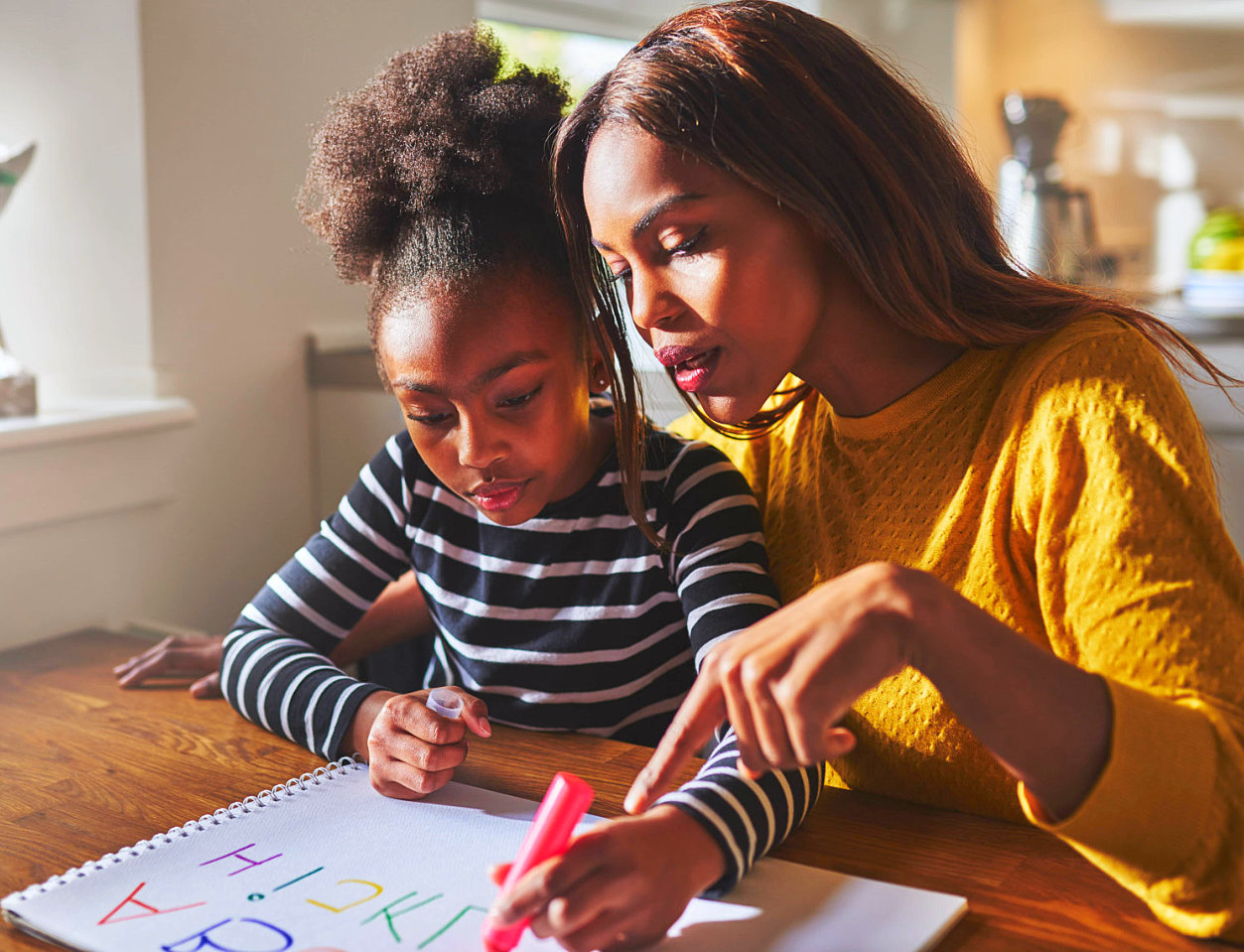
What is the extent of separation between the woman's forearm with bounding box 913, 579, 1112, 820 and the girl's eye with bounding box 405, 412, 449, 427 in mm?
431

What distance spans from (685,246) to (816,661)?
0.31 meters

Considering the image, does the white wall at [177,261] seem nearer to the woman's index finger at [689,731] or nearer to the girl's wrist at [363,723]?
the girl's wrist at [363,723]

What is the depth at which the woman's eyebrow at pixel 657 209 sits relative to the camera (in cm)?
75

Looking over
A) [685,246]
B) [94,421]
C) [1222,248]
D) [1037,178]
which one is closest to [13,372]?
[94,421]

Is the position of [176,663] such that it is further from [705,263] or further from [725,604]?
[705,263]

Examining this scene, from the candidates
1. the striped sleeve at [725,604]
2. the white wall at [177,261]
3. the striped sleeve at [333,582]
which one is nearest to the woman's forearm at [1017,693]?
the striped sleeve at [725,604]

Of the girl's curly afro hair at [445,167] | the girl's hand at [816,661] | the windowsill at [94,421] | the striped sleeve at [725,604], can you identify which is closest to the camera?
the girl's hand at [816,661]

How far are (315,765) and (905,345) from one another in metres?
0.52

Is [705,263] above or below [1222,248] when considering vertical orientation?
below

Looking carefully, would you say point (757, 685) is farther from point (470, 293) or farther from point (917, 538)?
point (470, 293)

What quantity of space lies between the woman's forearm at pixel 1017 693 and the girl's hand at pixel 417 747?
33 cm

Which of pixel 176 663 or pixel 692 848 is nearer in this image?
pixel 692 848

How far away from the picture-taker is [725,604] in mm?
865

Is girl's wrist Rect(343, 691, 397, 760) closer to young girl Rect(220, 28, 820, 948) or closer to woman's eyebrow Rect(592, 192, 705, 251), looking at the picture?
young girl Rect(220, 28, 820, 948)
